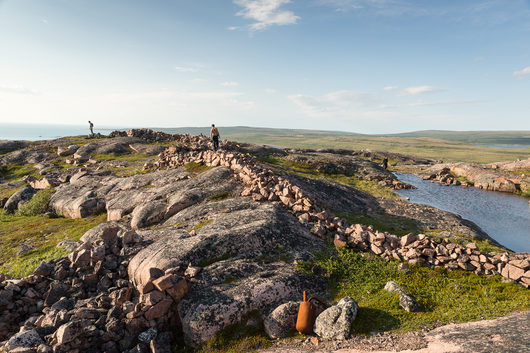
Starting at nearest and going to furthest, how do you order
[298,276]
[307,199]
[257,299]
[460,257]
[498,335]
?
[498,335]
[257,299]
[298,276]
[460,257]
[307,199]

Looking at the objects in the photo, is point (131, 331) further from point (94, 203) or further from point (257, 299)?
point (94, 203)

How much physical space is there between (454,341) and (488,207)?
41.3m

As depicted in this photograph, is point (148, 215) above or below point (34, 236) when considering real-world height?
above

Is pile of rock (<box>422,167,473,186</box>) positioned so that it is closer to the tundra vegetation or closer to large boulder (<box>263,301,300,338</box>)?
the tundra vegetation

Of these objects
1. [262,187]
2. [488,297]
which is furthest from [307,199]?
[488,297]

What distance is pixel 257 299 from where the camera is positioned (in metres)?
11.5

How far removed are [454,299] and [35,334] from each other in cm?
1698

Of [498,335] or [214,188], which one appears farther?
[214,188]

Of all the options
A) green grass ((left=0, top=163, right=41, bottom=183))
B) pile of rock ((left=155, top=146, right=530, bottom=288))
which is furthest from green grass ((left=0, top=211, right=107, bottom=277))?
green grass ((left=0, top=163, right=41, bottom=183))

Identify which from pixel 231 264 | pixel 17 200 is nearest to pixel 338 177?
pixel 231 264

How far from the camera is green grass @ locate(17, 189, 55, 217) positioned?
29516 millimetres

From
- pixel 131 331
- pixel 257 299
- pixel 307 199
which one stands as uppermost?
pixel 307 199

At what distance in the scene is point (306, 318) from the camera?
10477 millimetres

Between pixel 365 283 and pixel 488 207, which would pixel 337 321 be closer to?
pixel 365 283
